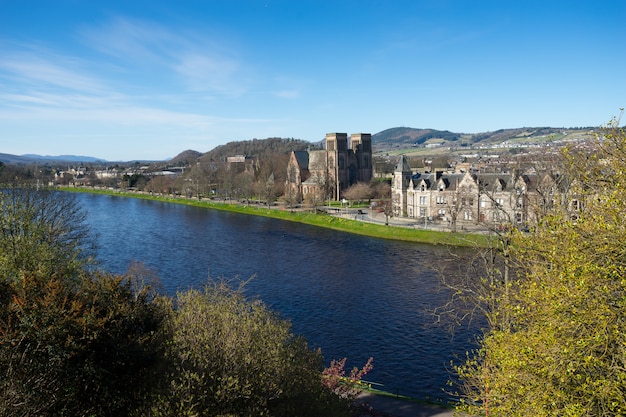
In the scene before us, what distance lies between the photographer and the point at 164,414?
43.3ft

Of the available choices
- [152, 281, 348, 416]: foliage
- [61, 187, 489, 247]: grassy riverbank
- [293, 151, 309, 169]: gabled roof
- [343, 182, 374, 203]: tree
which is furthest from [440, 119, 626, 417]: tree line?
[293, 151, 309, 169]: gabled roof

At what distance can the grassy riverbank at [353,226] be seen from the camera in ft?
201

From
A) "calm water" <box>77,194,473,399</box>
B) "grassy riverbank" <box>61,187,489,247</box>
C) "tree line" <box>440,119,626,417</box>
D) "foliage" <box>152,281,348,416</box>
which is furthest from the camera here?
"grassy riverbank" <box>61,187,489,247</box>

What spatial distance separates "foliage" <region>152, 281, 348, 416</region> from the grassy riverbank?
23.5 meters

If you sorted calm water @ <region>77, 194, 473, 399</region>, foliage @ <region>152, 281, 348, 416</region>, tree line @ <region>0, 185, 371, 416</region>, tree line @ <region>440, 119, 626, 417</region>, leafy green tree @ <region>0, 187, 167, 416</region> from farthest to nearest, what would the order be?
calm water @ <region>77, 194, 473, 399</region> → foliage @ <region>152, 281, 348, 416</region> → tree line @ <region>0, 185, 371, 416</region> → leafy green tree @ <region>0, 187, 167, 416</region> → tree line @ <region>440, 119, 626, 417</region>

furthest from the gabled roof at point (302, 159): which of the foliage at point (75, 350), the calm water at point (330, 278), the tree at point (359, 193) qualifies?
the foliage at point (75, 350)

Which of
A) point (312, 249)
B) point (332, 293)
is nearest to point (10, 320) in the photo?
point (332, 293)

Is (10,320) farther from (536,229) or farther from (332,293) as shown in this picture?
(332,293)

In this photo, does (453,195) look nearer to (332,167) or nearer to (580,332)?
(332,167)

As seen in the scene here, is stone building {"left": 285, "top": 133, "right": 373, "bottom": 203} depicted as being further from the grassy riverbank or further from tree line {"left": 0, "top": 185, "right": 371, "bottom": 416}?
tree line {"left": 0, "top": 185, "right": 371, "bottom": 416}

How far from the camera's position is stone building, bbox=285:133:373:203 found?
11525 cm

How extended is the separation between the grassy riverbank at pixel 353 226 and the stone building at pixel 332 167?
12.5 metres

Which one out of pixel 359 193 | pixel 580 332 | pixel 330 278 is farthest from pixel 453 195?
pixel 580 332

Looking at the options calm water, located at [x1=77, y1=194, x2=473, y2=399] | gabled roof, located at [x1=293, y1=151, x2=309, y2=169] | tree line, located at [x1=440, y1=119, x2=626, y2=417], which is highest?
gabled roof, located at [x1=293, y1=151, x2=309, y2=169]
